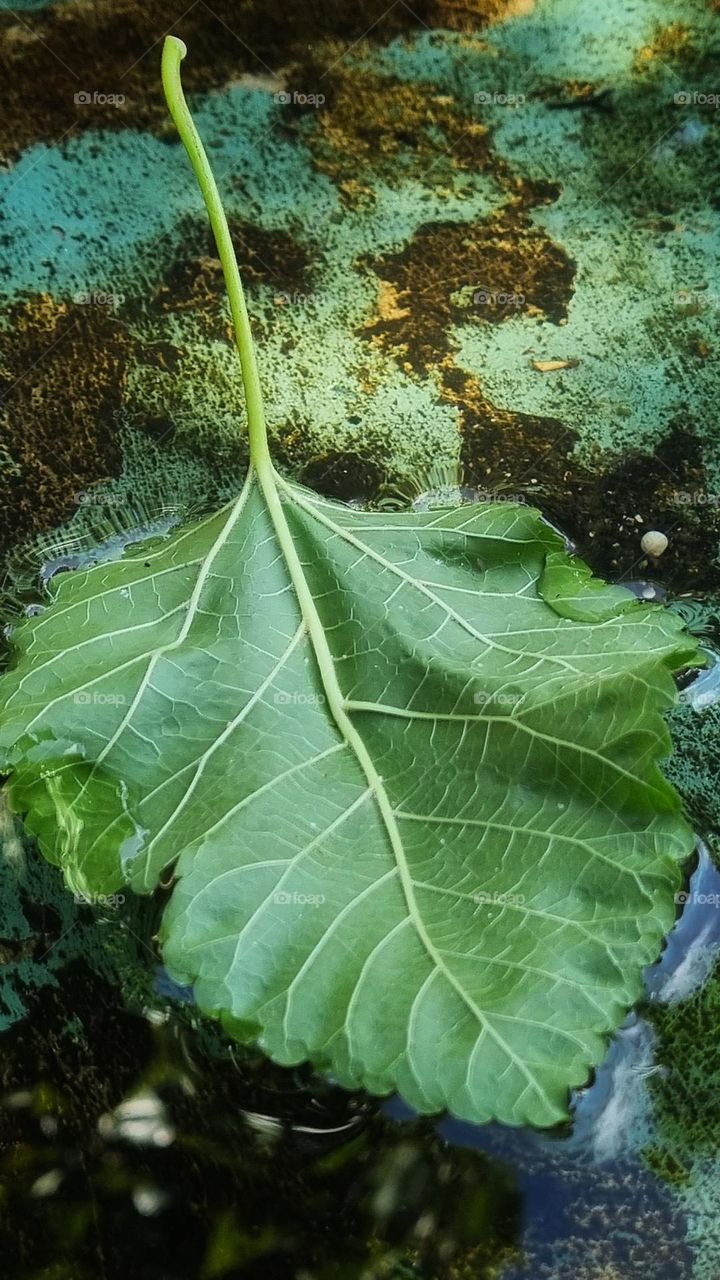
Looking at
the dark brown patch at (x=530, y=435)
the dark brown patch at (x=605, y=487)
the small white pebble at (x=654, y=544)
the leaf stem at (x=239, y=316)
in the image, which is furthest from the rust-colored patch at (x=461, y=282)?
the small white pebble at (x=654, y=544)

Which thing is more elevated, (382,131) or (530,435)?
(382,131)

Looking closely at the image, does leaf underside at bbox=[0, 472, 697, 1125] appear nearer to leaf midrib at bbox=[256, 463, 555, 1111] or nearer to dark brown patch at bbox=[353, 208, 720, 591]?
leaf midrib at bbox=[256, 463, 555, 1111]

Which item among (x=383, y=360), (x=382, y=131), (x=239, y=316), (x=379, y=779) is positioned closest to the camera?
(x=379, y=779)

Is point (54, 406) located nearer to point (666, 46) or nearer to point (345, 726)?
point (345, 726)

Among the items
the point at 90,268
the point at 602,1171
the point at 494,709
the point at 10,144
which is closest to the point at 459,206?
the point at 90,268

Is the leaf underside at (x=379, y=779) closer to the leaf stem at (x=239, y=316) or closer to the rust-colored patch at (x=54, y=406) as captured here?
the leaf stem at (x=239, y=316)

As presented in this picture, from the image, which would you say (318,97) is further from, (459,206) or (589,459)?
(589,459)

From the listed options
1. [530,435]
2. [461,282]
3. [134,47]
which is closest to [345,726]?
[530,435]
